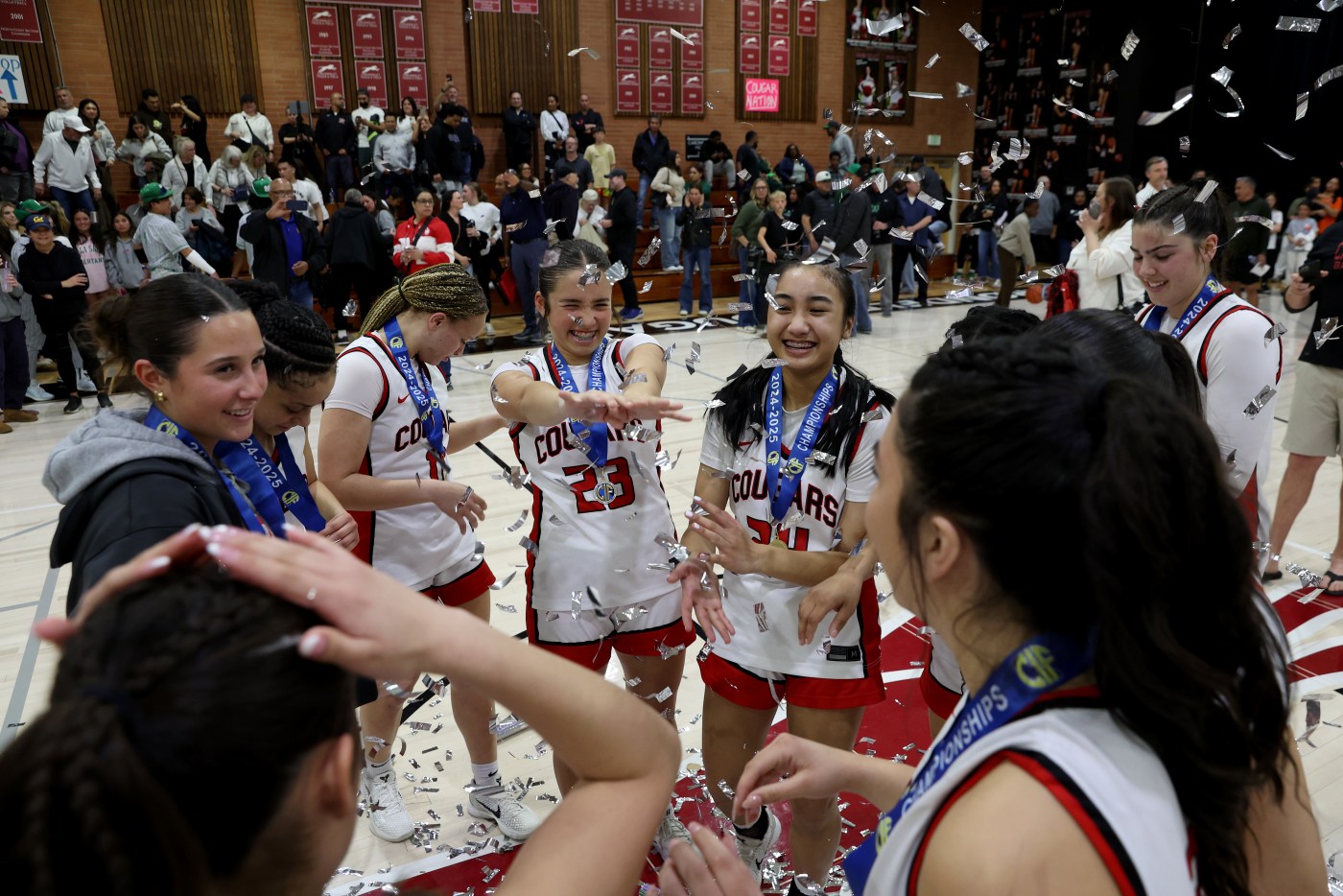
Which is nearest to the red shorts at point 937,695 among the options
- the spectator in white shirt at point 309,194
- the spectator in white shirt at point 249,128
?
the spectator in white shirt at point 309,194

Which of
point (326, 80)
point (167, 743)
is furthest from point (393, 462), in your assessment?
point (326, 80)

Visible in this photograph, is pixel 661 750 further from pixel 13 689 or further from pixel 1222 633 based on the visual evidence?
pixel 13 689

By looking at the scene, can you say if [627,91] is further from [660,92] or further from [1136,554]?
[1136,554]

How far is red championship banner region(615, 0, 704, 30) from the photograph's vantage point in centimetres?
1435

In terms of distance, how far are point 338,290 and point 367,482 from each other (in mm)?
7505

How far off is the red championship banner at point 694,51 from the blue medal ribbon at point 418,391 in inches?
529

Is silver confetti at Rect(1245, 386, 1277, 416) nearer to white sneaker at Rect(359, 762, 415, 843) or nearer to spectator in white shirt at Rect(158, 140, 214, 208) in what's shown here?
white sneaker at Rect(359, 762, 415, 843)

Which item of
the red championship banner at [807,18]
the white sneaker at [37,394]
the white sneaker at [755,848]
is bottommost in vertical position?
the white sneaker at [37,394]

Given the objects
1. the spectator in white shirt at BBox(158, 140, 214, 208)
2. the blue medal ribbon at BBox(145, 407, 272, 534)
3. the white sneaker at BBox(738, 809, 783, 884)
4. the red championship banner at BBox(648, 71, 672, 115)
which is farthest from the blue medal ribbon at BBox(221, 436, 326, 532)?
the red championship banner at BBox(648, 71, 672, 115)

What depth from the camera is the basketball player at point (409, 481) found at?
2.46 metres

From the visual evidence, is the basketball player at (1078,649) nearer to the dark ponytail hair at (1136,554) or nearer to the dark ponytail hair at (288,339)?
the dark ponytail hair at (1136,554)

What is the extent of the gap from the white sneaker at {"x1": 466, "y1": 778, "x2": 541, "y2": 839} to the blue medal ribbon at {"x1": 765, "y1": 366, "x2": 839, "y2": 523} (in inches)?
50.8

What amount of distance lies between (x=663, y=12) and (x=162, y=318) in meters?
14.4

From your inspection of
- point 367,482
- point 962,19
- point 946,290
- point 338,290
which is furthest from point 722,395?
point 962,19
